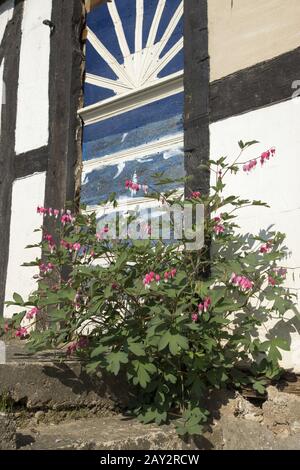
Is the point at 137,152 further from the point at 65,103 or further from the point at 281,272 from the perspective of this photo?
the point at 281,272

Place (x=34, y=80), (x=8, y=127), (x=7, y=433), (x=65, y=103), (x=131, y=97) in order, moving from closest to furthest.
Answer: (x=7, y=433) → (x=131, y=97) → (x=65, y=103) → (x=34, y=80) → (x=8, y=127)

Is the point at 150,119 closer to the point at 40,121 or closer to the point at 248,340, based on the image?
the point at 40,121

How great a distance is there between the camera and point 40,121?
15.8 feet

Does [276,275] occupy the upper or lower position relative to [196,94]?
lower

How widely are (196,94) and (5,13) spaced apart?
303 centimetres

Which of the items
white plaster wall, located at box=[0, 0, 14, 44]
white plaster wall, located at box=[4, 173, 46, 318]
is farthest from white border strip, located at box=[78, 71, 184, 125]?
white plaster wall, located at box=[0, 0, 14, 44]


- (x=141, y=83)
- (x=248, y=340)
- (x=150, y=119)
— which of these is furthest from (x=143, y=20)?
(x=248, y=340)

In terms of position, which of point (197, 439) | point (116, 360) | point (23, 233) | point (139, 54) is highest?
point (139, 54)

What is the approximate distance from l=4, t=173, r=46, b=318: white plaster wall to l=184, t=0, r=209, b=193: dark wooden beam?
5.29 ft

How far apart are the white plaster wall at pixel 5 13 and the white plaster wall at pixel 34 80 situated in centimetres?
34

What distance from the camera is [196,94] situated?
362 centimetres

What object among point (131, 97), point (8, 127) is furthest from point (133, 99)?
point (8, 127)

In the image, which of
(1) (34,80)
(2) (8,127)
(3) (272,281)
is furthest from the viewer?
(2) (8,127)
